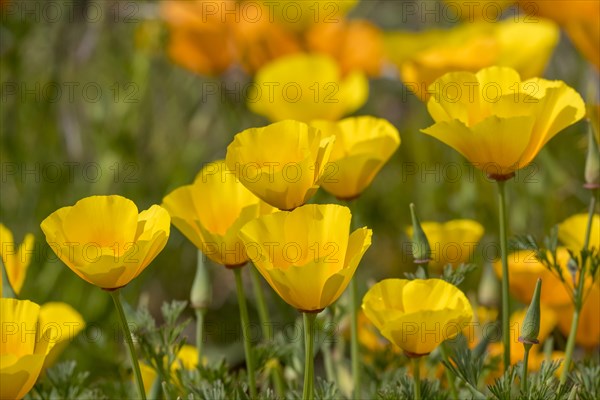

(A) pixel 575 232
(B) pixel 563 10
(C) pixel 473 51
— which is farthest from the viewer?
(B) pixel 563 10

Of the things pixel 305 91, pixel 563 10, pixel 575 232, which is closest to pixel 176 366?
pixel 575 232

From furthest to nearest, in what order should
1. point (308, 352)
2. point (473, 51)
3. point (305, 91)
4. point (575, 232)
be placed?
point (305, 91) → point (473, 51) → point (575, 232) → point (308, 352)

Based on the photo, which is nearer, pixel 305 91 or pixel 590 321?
pixel 590 321

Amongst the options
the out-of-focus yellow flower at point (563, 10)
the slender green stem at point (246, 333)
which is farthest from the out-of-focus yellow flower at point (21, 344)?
the out-of-focus yellow flower at point (563, 10)

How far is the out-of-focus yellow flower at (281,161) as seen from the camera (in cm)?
72

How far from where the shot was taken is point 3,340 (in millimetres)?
708

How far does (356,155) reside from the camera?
A: 2.79 ft

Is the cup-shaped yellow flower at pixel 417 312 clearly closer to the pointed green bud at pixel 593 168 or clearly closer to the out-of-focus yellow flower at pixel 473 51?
the pointed green bud at pixel 593 168

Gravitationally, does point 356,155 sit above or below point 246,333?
above

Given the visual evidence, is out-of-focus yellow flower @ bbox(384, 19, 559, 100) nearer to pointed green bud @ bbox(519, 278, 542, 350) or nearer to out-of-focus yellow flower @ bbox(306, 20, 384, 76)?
out-of-focus yellow flower @ bbox(306, 20, 384, 76)

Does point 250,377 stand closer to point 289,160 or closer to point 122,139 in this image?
point 289,160

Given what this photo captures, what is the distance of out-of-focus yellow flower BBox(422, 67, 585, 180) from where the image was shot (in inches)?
29.4

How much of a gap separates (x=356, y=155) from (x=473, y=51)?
57 centimetres

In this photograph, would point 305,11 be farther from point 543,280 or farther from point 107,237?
point 107,237
